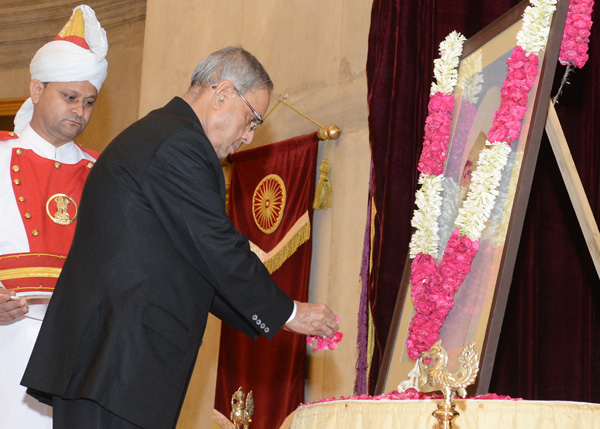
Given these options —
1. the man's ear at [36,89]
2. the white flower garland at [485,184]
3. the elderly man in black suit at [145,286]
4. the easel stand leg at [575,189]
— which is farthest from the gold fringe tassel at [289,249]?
the elderly man in black suit at [145,286]

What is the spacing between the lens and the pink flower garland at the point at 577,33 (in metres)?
3.45

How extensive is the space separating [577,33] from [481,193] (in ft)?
2.42

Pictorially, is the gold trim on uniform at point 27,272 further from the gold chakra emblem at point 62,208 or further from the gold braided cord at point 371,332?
the gold braided cord at point 371,332

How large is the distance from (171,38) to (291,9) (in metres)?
1.56

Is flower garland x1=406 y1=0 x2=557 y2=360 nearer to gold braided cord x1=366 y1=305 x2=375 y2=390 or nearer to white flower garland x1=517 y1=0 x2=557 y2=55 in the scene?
white flower garland x1=517 y1=0 x2=557 y2=55

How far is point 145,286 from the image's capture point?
272 centimetres

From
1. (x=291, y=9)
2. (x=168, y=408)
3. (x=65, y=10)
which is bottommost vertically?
(x=168, y=408)

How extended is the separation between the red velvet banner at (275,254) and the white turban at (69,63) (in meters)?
2.17

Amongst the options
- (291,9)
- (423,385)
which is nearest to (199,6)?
(291,9)

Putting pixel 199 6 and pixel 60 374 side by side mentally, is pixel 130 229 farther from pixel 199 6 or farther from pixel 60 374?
pixel 199 6

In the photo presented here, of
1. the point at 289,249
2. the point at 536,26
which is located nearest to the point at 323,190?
the point at 289,249

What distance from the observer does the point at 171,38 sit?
25.3ft

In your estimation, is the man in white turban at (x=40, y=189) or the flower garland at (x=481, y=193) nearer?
the flower garland at (x=481, y=193)

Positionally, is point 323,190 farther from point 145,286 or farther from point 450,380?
point 450,380
